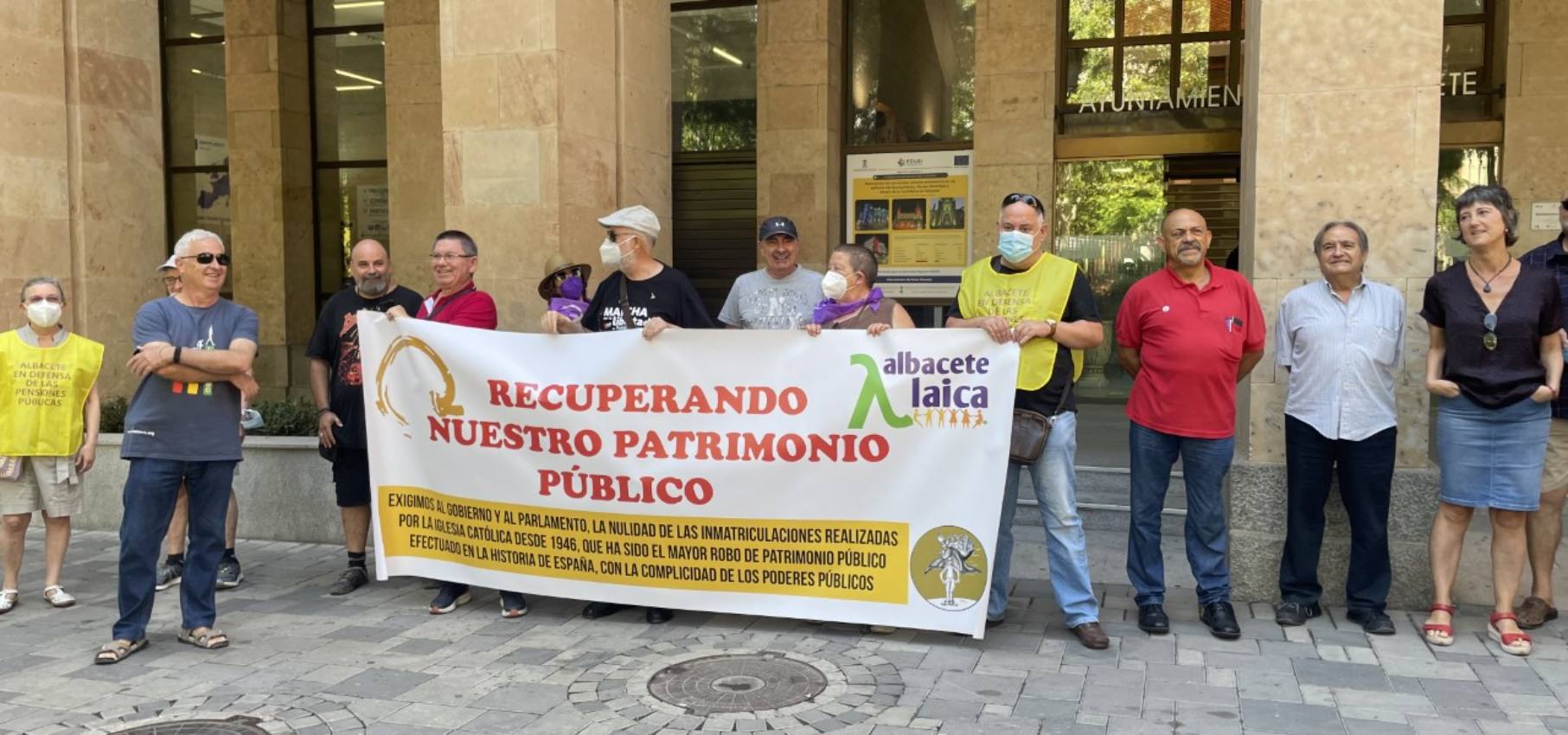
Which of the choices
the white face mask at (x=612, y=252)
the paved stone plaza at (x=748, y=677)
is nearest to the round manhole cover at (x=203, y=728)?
the paved stone plaza at (x=748, y=677)

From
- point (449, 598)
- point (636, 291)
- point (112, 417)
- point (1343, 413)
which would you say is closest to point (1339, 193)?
point (1343, 413)

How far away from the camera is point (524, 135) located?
6.93 m

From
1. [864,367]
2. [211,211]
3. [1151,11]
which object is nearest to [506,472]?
[864,367]

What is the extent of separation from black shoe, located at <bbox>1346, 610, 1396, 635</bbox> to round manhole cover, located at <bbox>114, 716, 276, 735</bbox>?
469cm

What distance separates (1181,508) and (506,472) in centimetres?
422

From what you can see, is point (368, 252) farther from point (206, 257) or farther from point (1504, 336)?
point (1504, 336)

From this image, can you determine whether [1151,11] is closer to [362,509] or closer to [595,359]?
[595,359]

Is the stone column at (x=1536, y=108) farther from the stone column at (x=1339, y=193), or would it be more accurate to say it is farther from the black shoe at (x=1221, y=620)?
the black shoe at (x=1221, y=620)

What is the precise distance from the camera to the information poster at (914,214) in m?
11.4

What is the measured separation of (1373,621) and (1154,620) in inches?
39.6

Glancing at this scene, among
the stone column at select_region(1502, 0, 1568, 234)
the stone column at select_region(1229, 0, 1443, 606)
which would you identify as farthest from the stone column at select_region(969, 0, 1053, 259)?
the stone column at select_region(1229, 0, 1443, 606)

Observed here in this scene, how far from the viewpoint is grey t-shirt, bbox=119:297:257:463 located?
16.5 ft

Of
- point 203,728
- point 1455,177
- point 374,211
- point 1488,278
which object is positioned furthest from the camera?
point 374,211

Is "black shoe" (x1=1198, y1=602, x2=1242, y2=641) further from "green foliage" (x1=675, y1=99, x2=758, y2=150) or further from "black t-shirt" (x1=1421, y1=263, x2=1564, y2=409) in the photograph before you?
"green foliage" (x1=675, y1=99, x2=758, y2=150)
